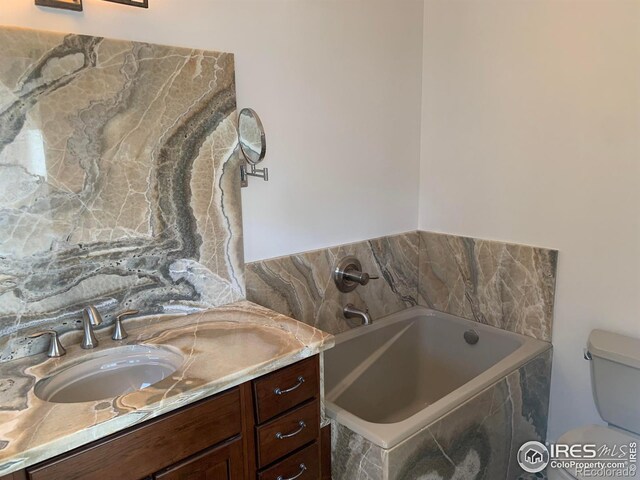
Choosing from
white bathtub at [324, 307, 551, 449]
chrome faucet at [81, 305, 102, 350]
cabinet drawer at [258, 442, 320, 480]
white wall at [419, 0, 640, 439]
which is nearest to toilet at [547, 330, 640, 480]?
white wall at [419, 0, 640, 439]

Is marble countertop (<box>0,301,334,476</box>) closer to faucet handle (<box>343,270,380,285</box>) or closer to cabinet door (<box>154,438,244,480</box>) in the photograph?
cabinet door (<box>154,438,244,480</box>)

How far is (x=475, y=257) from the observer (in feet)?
8.15

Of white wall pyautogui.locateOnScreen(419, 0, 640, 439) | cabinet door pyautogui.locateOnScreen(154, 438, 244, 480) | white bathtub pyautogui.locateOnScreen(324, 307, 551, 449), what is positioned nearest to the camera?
cabinet door pyautogui.locateOnScreen(154, 438, 244, 480)

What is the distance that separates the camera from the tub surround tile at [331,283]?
2033 millimetres

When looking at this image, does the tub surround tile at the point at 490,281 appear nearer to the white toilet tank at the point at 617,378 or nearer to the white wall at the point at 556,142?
the white wall at the point at 556,142

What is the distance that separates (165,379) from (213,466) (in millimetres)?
281

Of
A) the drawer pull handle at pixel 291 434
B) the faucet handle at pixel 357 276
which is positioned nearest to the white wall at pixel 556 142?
the faucet handle at pixel 357 276

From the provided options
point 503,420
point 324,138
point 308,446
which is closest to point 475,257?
point 503,420

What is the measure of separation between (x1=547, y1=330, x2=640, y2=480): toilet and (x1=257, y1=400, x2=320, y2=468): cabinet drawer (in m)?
0.92

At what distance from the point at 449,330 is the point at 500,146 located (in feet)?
3.37

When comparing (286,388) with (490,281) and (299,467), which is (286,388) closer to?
(299,467)

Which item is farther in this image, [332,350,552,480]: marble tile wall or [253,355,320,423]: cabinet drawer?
[332,350,552,480]: marble tile wall

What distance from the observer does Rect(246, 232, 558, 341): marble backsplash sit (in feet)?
6.94

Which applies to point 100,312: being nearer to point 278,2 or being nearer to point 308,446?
point 308,446
